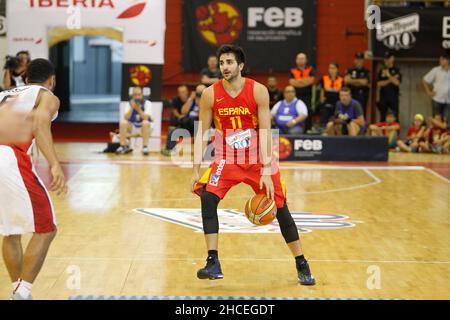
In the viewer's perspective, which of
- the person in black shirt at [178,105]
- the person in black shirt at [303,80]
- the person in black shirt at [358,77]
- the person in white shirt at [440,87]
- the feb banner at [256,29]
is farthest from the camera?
the feb banner at [256,29]

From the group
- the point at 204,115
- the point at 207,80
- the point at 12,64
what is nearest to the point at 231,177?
the point at 204,115

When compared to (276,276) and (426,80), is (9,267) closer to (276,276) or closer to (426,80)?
(276,276)

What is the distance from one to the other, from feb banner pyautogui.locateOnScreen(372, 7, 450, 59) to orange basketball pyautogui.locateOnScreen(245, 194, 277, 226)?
13713mm

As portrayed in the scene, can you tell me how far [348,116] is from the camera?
717 inches

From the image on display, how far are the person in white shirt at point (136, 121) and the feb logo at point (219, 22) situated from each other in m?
5.68

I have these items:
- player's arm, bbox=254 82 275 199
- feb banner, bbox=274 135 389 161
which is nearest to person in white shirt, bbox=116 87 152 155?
feb banner, bbox=274 135 389 161

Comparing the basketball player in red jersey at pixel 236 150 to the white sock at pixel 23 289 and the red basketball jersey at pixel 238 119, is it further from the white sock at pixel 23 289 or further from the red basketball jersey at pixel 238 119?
the white sock at pixel 23 289

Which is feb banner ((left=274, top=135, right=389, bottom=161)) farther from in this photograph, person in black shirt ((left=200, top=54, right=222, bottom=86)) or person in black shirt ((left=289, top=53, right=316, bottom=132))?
person in black shirt ((left=289, top=53, right=316, bottom=132))

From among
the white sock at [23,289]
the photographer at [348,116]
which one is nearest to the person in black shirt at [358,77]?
the photographer at [348,116]

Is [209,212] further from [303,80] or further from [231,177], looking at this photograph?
→ [303,80]

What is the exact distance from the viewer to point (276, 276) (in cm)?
763

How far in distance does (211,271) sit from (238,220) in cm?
331

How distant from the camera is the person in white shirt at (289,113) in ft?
56.7

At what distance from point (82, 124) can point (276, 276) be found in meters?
18.4
